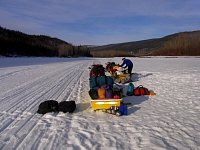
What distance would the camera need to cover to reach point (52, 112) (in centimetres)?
808

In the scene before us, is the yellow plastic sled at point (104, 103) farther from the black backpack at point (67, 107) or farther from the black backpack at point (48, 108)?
the black backpack at point (48, 108)

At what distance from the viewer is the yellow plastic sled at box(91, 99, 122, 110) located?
309 inches

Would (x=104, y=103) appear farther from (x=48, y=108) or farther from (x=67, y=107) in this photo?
(x=48, y=108)

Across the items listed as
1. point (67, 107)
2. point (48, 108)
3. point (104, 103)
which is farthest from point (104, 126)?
point (48, 108)

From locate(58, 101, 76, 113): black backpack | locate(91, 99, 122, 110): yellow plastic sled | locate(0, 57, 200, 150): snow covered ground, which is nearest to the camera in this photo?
locate(0, 57, 200, 150): snow covered ground

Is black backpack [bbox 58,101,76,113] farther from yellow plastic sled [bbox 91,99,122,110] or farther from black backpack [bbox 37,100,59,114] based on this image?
yellow plastic sled [bbox 91,99,122,110]

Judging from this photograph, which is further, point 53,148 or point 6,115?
point 6,115

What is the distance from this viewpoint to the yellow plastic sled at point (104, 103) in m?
7.86

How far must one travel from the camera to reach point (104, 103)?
793 centimetres

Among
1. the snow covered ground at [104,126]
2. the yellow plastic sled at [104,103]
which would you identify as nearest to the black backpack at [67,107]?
the snow covered ground at [104,126]

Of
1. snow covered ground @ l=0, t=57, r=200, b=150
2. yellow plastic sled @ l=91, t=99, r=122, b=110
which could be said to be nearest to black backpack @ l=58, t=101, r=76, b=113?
snow covered ground @ l=0, t=57, r=200, b=150

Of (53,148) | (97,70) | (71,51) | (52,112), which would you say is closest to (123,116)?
(52,112)

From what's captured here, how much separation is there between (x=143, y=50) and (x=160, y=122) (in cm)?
18737

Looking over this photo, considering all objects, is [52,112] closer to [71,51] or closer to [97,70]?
[97,70]
